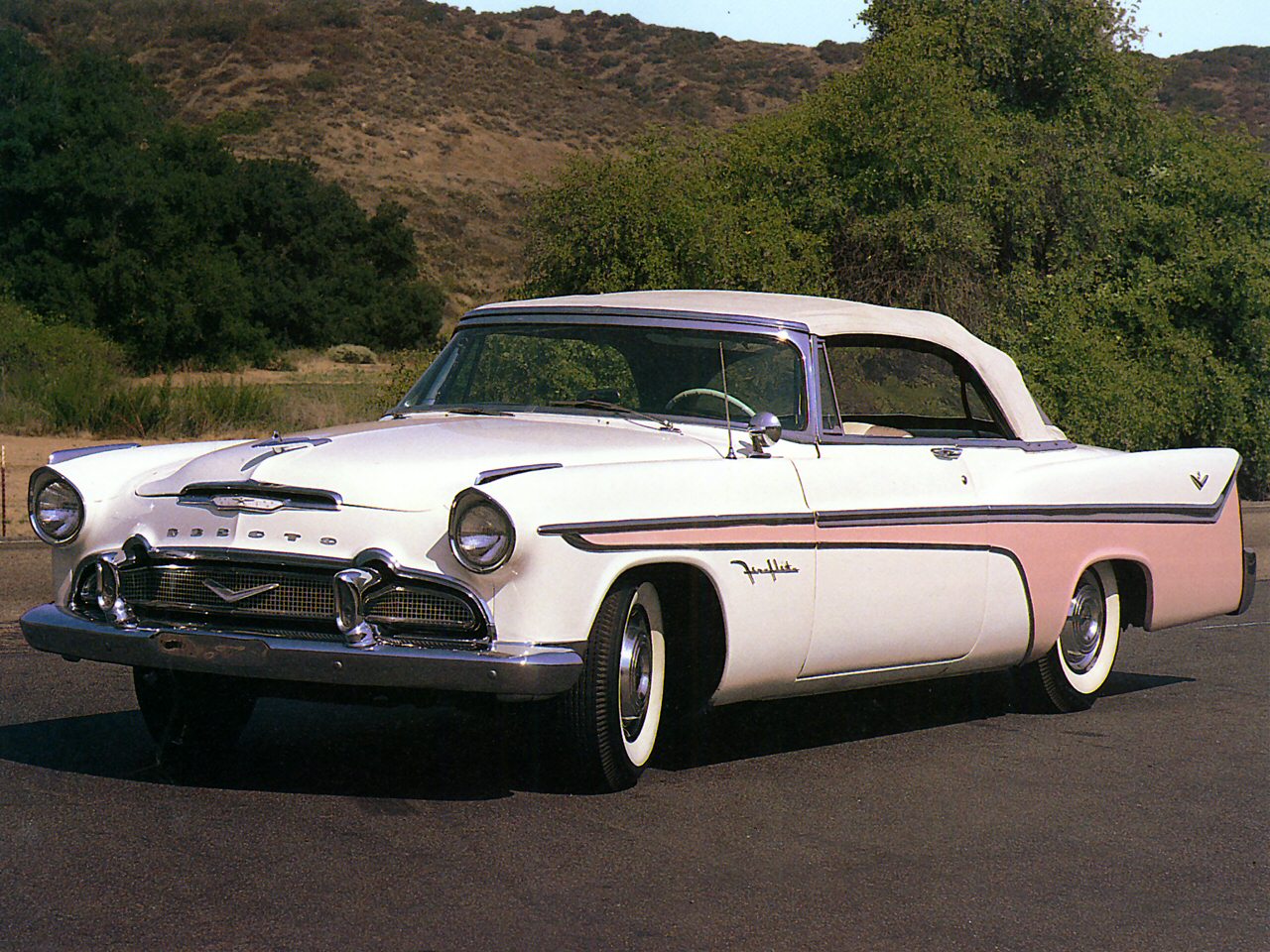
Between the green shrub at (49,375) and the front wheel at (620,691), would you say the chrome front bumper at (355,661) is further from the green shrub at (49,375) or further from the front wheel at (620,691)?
the green shrub at (49,375)

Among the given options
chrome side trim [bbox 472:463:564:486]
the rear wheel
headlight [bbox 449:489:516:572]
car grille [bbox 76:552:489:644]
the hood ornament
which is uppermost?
chrome side trim [bbox 472:463:564:486]

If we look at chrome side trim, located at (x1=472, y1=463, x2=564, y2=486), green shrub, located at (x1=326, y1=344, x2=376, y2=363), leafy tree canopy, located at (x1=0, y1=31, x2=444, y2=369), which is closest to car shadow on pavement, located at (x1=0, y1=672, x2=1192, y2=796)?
chrome side trim, located at (x1=472, y1=463, x2=564, y2=486)

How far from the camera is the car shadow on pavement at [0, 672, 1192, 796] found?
5.93 m

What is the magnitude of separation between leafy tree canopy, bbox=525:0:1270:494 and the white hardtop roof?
10.7 metres

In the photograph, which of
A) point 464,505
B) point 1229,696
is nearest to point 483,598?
point 464,505

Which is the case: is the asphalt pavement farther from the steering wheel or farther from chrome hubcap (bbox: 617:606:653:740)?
the steering wheel

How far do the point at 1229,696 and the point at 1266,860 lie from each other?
10.5 ft

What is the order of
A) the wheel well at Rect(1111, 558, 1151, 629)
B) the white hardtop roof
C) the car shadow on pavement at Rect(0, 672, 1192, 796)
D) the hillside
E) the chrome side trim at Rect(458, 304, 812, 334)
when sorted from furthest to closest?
1. the hillside
2. the wheel well at Rect(1111, 558, 1151, 629)
3. the white hardtop roof
4. the chrome side trim at Rect(458, 304, 812, 334)
5. the car shadow on pavement at Rect(0, 672, 1192, 796)

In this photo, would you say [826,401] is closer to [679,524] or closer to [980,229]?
[679,524]

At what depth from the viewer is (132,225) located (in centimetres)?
3534

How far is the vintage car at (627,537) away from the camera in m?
5.41

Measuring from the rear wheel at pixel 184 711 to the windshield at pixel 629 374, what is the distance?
1.45m

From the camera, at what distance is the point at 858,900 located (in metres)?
4.73

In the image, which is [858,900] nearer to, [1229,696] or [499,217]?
[1229,696]
